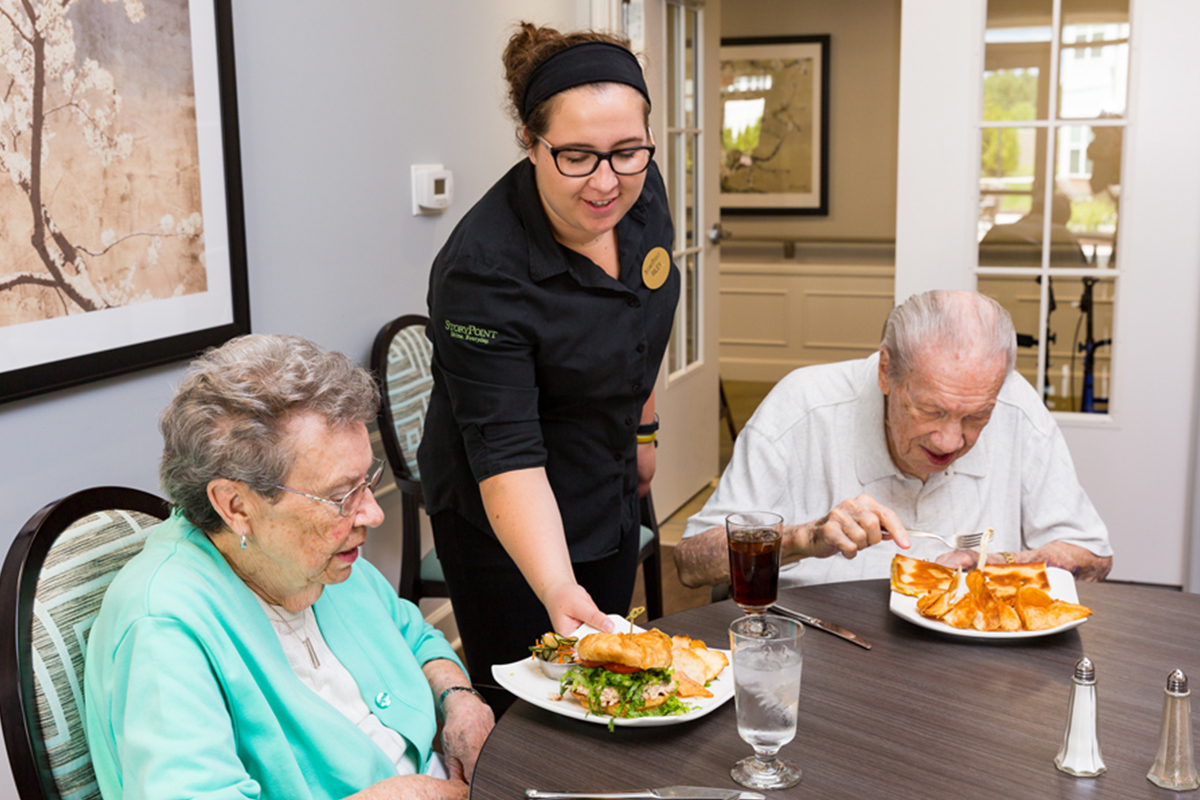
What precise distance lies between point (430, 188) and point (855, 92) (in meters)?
4.34

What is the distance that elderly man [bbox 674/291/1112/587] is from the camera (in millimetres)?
1643

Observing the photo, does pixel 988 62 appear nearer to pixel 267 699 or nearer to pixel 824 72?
pixel 267 699

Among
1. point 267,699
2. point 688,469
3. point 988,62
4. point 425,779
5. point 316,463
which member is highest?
point 988,62

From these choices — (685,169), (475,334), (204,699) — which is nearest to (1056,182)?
(685,169)

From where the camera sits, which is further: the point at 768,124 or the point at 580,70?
the point at 768,124

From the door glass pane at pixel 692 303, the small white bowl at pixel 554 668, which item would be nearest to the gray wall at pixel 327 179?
the small white bowl at pixel 554 668

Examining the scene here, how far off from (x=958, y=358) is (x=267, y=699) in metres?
1.07

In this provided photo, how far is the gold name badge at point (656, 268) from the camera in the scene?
173 centimetres

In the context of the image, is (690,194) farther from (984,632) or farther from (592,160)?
(984,632)

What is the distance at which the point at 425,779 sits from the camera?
3.91 feet

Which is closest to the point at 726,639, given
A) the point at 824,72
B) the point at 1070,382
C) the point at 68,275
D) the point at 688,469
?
the point at 68,275

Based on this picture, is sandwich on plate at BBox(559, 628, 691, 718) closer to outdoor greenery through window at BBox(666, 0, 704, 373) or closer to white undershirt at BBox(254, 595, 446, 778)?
white undershirt at BBox(254, 595, 446, 778)

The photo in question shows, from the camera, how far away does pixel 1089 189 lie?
296 cm

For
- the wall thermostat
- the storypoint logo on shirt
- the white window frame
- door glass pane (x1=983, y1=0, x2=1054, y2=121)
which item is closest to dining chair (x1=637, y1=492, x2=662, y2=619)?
the wall thermostat
